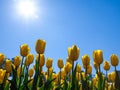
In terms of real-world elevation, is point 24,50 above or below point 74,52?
above

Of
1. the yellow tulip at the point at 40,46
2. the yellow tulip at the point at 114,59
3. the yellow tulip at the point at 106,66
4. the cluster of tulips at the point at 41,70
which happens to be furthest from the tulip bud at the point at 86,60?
the yellow tulip at the point at 40,46

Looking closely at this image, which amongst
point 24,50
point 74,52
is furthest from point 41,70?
point 74,52

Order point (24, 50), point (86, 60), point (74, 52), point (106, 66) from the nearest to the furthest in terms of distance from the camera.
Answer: point (74, 52) < point (86, 60) < point (24, 50) < point (106, 66)

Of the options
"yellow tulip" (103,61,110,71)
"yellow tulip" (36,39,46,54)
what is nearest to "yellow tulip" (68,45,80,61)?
"yellow tulip" (36,39,46,54)

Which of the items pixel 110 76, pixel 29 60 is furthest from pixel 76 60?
pixel 110 76

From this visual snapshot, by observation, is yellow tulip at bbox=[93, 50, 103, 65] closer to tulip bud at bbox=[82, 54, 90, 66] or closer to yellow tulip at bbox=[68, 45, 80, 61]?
tulip bud at bbox=[82, 54, 90, 66]

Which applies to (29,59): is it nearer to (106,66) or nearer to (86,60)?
(86,60)
